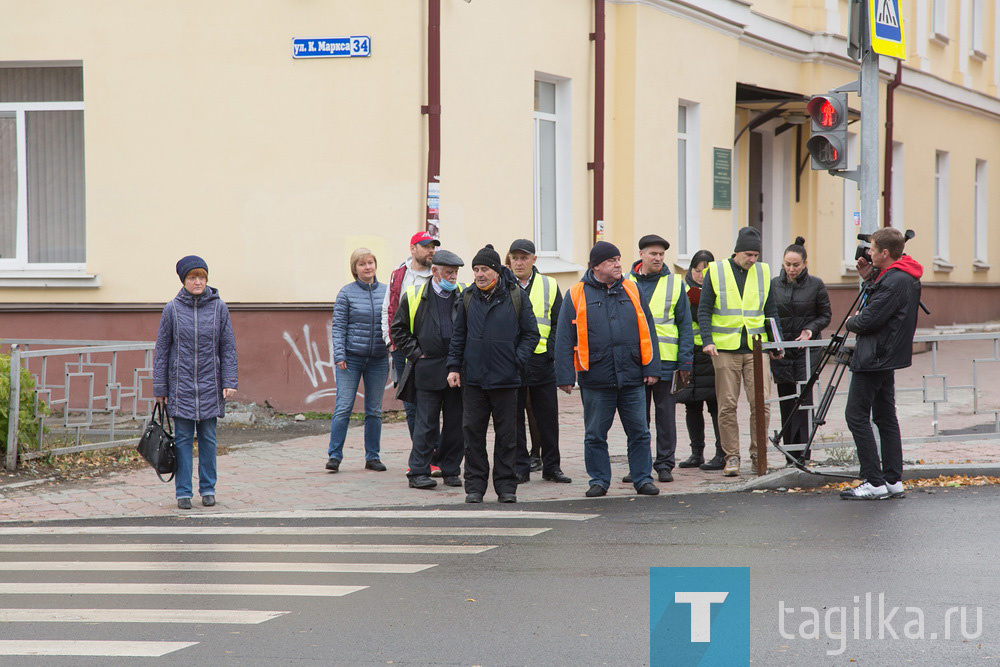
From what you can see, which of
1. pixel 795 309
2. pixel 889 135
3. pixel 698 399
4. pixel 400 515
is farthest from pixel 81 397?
pixel 889 135

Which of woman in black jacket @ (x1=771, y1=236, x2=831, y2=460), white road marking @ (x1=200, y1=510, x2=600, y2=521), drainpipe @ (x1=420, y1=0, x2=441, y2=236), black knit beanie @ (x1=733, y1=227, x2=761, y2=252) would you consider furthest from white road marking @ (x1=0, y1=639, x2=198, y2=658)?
drainpipe @ (x1=420, y1=0, x2=441, y2=236)

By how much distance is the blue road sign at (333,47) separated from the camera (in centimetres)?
1340

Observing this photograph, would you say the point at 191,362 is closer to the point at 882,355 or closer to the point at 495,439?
the point at 495,439

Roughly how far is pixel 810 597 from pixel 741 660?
1.02 metres

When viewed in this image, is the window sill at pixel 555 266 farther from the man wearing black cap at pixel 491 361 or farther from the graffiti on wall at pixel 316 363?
the man wearing black cap at pixel 491 361

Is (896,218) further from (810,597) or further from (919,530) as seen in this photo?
(810,597)

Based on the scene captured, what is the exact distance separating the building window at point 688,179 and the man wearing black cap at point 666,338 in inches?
329

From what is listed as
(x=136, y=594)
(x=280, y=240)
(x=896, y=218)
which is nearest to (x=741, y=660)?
(x=136, y=594)

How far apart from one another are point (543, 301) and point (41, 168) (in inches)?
283

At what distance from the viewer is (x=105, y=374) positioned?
36.9ft

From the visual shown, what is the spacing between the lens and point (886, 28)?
11344 millimetres

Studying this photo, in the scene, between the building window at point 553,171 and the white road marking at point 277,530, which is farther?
the building window at point 553,171

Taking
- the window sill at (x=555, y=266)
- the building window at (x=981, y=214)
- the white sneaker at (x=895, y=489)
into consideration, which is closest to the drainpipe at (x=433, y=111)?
the window sill at (x=555, y=266)

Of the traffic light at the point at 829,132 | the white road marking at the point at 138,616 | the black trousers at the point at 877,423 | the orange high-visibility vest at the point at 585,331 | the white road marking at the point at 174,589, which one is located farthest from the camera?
the traffic light at the point at 829,132
